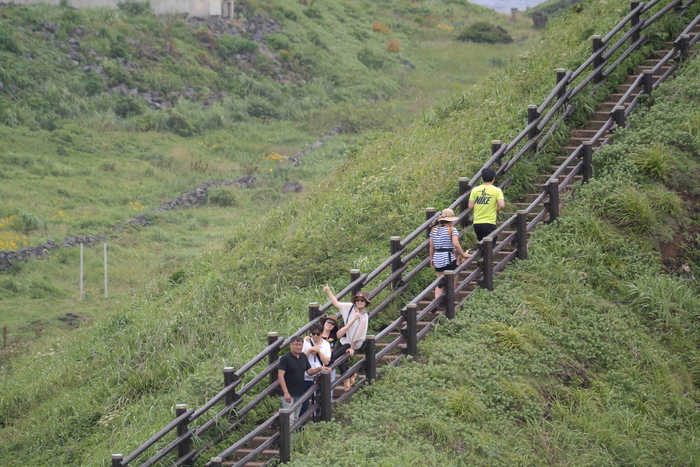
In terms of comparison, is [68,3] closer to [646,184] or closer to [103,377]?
[103,377]

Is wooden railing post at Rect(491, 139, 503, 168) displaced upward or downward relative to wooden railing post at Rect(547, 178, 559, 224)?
upward

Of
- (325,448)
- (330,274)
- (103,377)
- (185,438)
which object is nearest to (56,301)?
(103,377)

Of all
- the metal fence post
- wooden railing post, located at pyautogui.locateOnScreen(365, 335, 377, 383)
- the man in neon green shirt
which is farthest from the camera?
the metal fence post

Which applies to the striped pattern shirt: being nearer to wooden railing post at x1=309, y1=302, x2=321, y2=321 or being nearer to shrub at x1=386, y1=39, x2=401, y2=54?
wooden railing post at x1=309, y1=302, x2=321, y2=321

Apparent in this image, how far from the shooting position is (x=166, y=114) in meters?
36.7

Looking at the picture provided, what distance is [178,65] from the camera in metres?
41.4

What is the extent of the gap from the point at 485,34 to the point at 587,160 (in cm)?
4344

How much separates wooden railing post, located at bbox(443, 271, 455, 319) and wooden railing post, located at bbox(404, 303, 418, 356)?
630 mm

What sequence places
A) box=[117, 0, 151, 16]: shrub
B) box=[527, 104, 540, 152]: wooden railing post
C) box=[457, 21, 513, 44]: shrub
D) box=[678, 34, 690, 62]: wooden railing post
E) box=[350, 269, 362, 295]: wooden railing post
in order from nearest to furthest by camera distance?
box=[350, 269, 362, 295]: wooden railing post, box=[527, 104, 540, 152]: wooden railing post, box=[678, 34, 690, 62]: wooden railing post, box=[117, 0, 151, 16]: shrub, box=[457, 21, 513, 44]: shrub

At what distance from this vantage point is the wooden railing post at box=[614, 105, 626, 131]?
42.6 ft

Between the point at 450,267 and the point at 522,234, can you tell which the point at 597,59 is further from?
the point at 450,267

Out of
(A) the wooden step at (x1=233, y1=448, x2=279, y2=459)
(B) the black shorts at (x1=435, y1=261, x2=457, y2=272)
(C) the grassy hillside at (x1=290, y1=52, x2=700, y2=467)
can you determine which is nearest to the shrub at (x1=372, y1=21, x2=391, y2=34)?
(C) the grassy hillside at (x1=290, y1=52, x2=700, y2=467)

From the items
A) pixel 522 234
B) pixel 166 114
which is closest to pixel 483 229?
pixel 522 234

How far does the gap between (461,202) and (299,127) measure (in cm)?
2790
